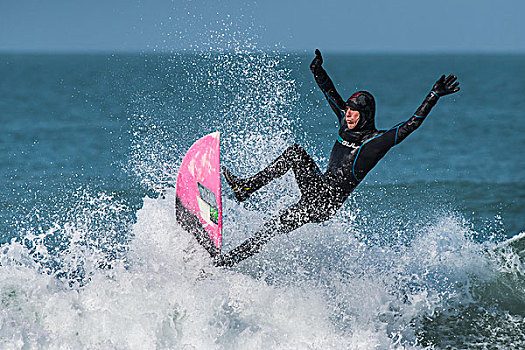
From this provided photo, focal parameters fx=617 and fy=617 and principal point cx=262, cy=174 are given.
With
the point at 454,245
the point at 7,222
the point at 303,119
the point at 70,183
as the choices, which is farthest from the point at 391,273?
the point at 303,119

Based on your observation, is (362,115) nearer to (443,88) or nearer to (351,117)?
(351,117)

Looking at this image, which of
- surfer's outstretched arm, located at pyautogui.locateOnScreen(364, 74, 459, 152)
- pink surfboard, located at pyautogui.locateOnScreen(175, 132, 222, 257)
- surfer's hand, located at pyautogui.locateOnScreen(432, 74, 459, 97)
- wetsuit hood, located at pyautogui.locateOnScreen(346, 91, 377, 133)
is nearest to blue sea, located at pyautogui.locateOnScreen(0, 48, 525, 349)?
pink surfboard, located at pyautogui.locateOnScreen(175, 132, 222, 257)

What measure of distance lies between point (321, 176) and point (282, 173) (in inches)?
17.5

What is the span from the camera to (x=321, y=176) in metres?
6.33

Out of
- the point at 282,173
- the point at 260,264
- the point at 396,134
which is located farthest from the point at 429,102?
the point at 260,264

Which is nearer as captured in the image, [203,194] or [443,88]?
[443,88]

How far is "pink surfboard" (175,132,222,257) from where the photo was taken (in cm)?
607

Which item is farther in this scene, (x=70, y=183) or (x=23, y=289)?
(x=70, y=183)

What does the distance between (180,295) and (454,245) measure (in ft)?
12.8

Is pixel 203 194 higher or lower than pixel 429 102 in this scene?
lower

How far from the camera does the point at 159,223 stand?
7.28m

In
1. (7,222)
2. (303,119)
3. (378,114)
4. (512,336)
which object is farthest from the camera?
(378,114)

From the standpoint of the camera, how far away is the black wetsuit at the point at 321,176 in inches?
241

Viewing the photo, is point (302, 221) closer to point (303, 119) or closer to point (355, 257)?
point (355, 257)
